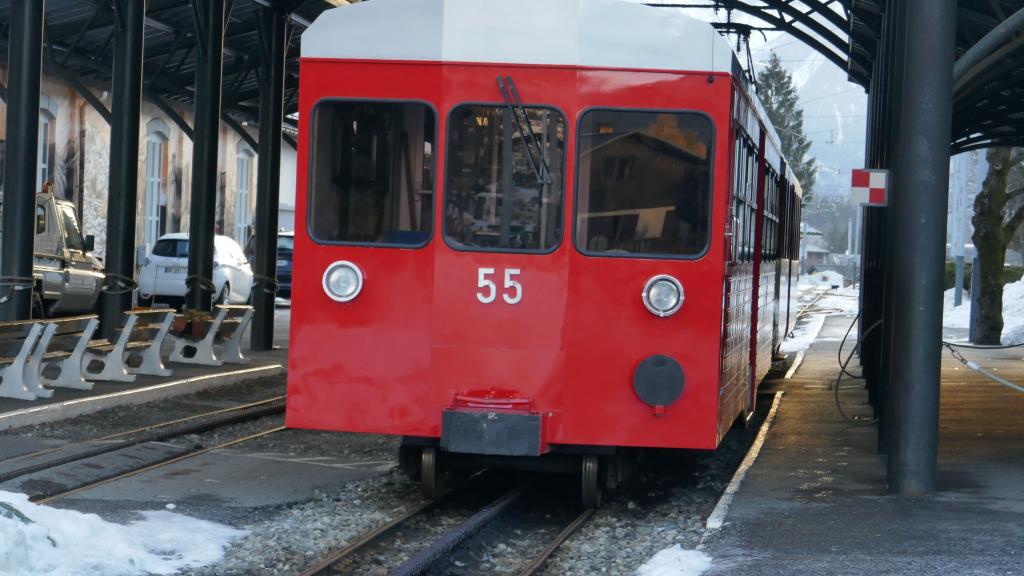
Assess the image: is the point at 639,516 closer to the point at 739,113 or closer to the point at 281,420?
the point at 739,113

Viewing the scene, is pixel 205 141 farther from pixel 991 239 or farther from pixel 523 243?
pixel 991 239

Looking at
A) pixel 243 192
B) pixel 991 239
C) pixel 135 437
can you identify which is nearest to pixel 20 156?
pixel 135 437

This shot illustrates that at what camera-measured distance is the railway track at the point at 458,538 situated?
699cm

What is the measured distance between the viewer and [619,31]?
26.1 feet

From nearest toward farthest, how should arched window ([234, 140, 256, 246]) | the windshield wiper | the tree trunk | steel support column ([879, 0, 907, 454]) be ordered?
the windshield wiper
steel support column ([879, 0, 907, 454])
the tree trunk
arched window ([234, 140, 256, 246])

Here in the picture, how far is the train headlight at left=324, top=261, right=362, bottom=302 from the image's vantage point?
8.02 meters

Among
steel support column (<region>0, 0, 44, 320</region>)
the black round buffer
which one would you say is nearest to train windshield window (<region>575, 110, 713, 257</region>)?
the black round buffer

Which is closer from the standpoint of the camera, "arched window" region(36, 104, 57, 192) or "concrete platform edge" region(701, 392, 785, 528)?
"concrete platform edge" region(701, 392, 785, 528)

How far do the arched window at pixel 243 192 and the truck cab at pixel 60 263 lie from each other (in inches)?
736

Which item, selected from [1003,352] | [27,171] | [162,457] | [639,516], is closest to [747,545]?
[639,516]

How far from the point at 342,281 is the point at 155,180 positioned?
28.5 m

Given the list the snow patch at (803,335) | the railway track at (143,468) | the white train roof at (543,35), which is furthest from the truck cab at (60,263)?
the white train roof at (543,35)

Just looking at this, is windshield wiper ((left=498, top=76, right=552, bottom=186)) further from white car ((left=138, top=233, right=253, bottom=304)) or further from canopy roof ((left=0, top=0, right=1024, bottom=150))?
white car ((left=138, top=233, right=253, bottom=304))

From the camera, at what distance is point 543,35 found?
26.2ft
